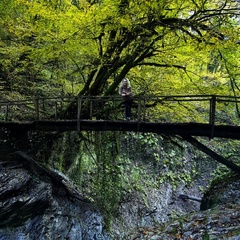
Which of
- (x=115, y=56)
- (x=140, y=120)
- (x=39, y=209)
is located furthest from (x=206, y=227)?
(x=115, y=56)

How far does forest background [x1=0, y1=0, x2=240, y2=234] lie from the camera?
27.0 ft

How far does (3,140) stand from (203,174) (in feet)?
42.2

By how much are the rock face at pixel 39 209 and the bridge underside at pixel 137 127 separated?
4.83 feet

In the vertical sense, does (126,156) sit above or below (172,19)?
below

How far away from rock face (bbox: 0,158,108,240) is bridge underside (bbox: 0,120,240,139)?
1.47 metres

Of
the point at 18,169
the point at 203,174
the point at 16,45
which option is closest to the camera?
the point at 18,169

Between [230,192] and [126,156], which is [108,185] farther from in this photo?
[230,192]

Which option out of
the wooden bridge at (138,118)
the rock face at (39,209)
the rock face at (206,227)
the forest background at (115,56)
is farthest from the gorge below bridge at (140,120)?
the rock face at (39,209)

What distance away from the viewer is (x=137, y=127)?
30.7ft

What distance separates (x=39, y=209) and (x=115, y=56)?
5974 mm

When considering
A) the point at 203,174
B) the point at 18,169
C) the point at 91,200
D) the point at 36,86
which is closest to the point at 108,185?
the point at 91,200

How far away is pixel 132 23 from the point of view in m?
8.38

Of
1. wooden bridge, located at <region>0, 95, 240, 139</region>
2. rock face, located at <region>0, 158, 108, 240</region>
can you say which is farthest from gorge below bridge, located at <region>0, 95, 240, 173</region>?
rock face, located at <region>0, 158, 108, 240</region>

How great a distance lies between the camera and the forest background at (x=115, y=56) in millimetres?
8242
